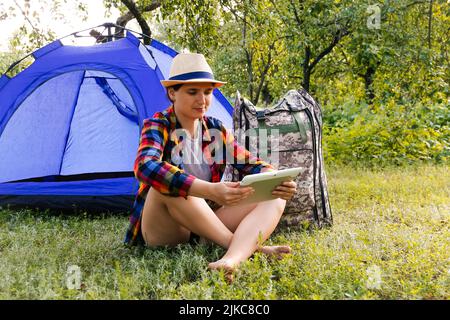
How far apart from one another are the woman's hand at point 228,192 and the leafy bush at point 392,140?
3935 mm

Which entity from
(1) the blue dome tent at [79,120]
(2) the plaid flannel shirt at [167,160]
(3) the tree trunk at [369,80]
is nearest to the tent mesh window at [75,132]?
(1) the blue dome tent at [79,120]

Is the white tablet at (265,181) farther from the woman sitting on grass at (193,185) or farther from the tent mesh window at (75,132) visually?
the tent mesh window at (75,132)

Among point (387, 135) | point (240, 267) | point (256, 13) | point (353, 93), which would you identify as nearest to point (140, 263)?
point (240, 267)

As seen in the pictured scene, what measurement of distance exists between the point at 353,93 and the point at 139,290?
741 centimetres

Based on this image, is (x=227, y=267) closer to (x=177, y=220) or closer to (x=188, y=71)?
(x=177, y=220)

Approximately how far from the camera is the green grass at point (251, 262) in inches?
82.2

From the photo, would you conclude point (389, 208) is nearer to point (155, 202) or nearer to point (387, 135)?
point (155, 202)

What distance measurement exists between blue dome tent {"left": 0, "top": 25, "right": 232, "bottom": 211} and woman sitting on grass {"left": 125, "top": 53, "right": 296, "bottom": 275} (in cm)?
120

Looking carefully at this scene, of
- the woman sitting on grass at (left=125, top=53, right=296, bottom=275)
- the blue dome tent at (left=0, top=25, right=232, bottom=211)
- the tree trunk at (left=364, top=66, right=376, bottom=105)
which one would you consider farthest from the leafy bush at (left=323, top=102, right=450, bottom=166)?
the woman sitting on grass at (left=125, top=53, right=296, bottom=275)

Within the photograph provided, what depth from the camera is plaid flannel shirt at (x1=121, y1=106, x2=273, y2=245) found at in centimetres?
220

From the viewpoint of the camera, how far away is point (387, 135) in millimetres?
6059

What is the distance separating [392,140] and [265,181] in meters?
4.21
